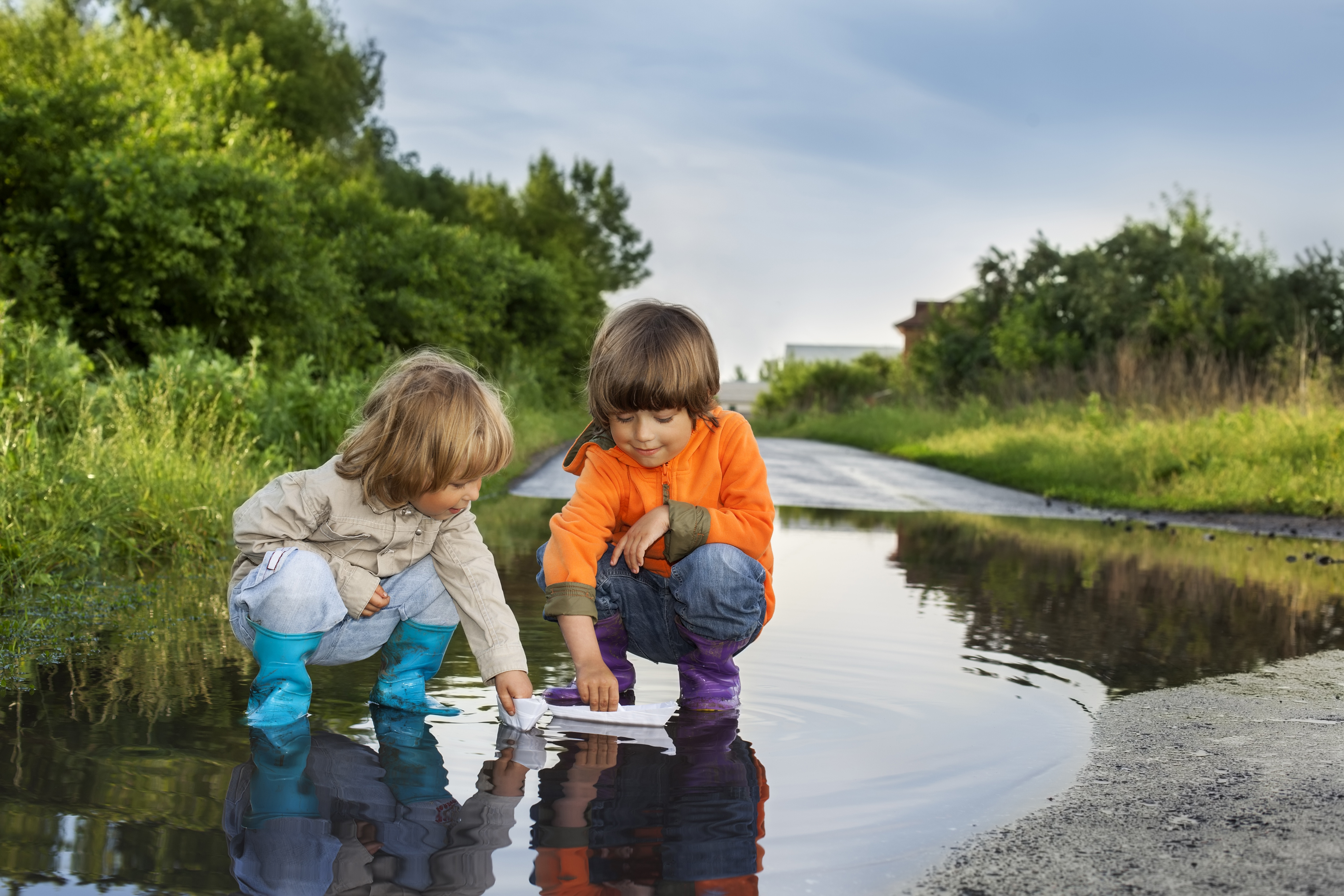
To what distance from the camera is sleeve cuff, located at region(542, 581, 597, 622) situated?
361 cm

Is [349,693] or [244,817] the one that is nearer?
[244,817]

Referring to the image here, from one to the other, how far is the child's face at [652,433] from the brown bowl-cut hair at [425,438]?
0.32 m

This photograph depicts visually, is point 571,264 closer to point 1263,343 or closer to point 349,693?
point 1263,343

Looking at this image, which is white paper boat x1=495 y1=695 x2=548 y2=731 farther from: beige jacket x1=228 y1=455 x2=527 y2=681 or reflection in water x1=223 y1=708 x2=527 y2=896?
reflection in water x1=223 y1=708 x2=527 y2=896

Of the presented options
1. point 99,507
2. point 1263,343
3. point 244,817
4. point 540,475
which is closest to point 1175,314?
point 1263,343

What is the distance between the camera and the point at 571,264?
53.9 m

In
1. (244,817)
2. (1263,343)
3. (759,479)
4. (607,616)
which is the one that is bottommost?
(244,817)

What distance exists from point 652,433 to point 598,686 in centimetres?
70

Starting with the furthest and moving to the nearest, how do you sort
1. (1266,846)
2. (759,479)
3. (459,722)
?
(759,479) < (459,722) < (1266,846)

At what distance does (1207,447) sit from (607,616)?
1213 centimetres

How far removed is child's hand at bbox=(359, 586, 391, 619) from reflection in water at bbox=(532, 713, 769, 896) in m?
0.65

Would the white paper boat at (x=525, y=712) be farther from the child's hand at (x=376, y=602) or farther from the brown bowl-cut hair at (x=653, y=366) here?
the brown bowl-cut hair at (x=653, y=366)

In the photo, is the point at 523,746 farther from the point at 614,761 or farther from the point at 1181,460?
the point at 1181,460

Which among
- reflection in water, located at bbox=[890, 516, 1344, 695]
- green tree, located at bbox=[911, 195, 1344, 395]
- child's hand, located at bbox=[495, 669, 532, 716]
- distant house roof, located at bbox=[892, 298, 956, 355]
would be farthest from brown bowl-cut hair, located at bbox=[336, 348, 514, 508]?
distant house roof, located at bbox=[892, 298, 956, 355]
